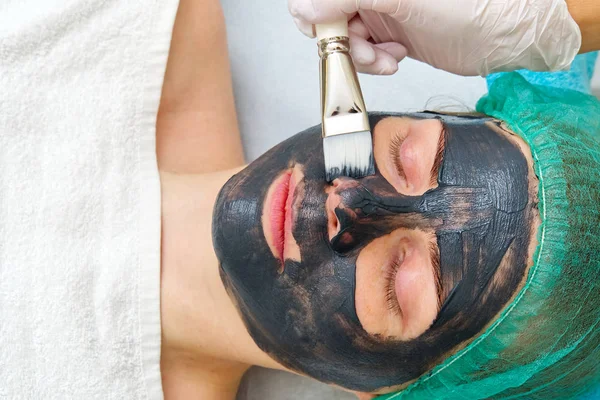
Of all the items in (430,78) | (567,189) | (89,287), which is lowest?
(89,287)

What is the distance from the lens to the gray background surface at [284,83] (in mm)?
1403

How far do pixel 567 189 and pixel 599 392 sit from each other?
0.51 meters

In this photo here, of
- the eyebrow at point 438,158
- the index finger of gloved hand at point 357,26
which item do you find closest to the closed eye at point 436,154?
the eyebrow at point 438,158

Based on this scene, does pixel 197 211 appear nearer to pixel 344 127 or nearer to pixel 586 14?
pixel 344 127

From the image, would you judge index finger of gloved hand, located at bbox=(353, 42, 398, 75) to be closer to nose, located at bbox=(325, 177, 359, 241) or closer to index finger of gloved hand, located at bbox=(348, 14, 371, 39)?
index finger of gloved hand, located at bbox=(348, 14, 371, 39)

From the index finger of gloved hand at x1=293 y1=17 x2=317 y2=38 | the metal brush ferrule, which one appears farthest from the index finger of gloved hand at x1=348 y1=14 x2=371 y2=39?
the metal brush ferrule

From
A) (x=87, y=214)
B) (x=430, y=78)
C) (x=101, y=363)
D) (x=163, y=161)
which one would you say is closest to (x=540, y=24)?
(x=430, y=78)

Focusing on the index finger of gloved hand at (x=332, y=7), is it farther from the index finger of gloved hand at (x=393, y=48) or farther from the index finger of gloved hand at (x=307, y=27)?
the index finger of gloved hand at (x=393, y=48)

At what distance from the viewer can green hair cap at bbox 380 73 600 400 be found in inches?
31.7

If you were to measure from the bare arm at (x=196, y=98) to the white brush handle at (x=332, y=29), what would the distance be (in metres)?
0.37

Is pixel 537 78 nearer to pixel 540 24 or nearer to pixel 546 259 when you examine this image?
pixel 540 24

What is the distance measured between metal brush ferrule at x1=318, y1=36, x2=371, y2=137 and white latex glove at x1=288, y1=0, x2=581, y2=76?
0.39ft

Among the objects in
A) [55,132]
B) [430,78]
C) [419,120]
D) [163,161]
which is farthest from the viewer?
[430,78]

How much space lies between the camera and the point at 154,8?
1.11m
